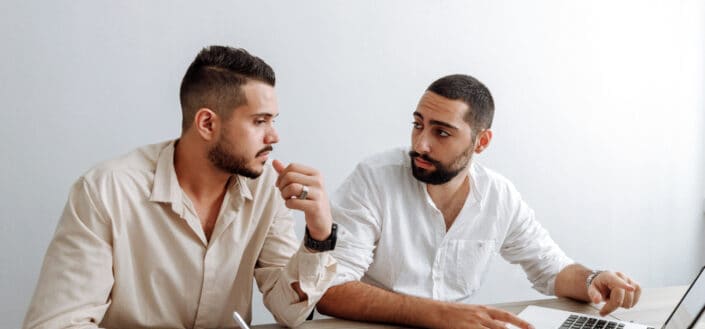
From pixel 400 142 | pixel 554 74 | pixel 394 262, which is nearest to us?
pixel 394 262

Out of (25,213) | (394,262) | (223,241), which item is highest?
(223,241)

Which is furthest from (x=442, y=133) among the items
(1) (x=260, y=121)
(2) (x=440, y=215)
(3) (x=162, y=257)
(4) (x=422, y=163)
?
(3) (x=162, y=257)

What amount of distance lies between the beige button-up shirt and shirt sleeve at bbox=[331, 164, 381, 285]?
21 centimetres

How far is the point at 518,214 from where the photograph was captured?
→ 212cm

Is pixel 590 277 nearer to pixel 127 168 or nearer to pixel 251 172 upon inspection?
pixel 251 172

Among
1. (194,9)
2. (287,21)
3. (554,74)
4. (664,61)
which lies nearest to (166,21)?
(194,9)

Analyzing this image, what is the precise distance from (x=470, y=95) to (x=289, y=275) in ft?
2.80

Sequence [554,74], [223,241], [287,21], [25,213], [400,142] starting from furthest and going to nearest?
[554,74] < [400,142] < [287,21] < [25,213] < [223,241]

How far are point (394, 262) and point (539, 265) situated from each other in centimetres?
44

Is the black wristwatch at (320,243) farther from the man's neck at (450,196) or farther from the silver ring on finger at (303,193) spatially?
the man's neck at (450,196)

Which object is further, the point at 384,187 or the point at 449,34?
the point at 449,34

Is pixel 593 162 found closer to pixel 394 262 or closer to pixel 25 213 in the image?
pixel 394 262

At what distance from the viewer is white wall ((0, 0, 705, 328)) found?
239 cm

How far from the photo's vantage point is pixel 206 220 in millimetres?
1586
